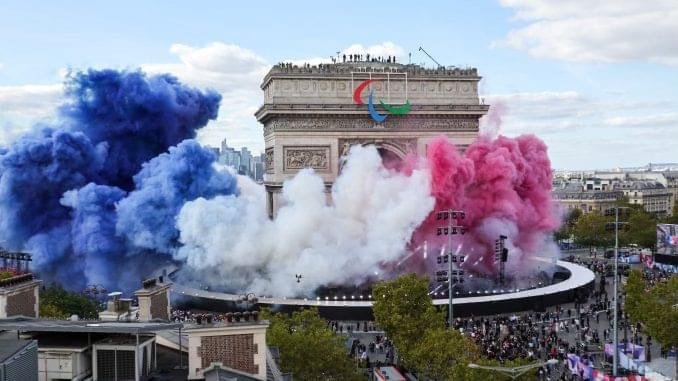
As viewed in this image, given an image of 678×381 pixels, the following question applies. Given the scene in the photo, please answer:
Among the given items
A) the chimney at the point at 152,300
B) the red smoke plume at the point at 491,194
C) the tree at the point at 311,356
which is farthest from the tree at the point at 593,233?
the chimney at the point at 152,300

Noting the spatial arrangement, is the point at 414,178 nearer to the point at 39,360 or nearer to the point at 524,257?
the point at 524,257

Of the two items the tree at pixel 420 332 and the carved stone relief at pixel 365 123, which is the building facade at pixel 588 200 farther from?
the tree at pixel 420 332

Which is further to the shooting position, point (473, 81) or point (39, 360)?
point (473, 81)

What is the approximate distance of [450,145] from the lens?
159ft

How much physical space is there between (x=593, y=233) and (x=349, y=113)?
1605 inches

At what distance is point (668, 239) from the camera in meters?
61.4

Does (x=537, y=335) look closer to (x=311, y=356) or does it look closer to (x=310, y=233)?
(x=310, y=233)

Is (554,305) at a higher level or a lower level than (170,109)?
lower

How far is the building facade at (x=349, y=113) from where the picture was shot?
51.0 metres

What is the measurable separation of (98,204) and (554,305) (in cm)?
2721

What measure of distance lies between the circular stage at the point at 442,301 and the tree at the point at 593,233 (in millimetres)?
36162

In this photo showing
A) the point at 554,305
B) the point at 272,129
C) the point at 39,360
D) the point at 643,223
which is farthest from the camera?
the point at 643,223

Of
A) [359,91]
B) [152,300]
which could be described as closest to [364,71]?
[359,91]

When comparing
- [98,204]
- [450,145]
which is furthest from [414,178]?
[98,204]
